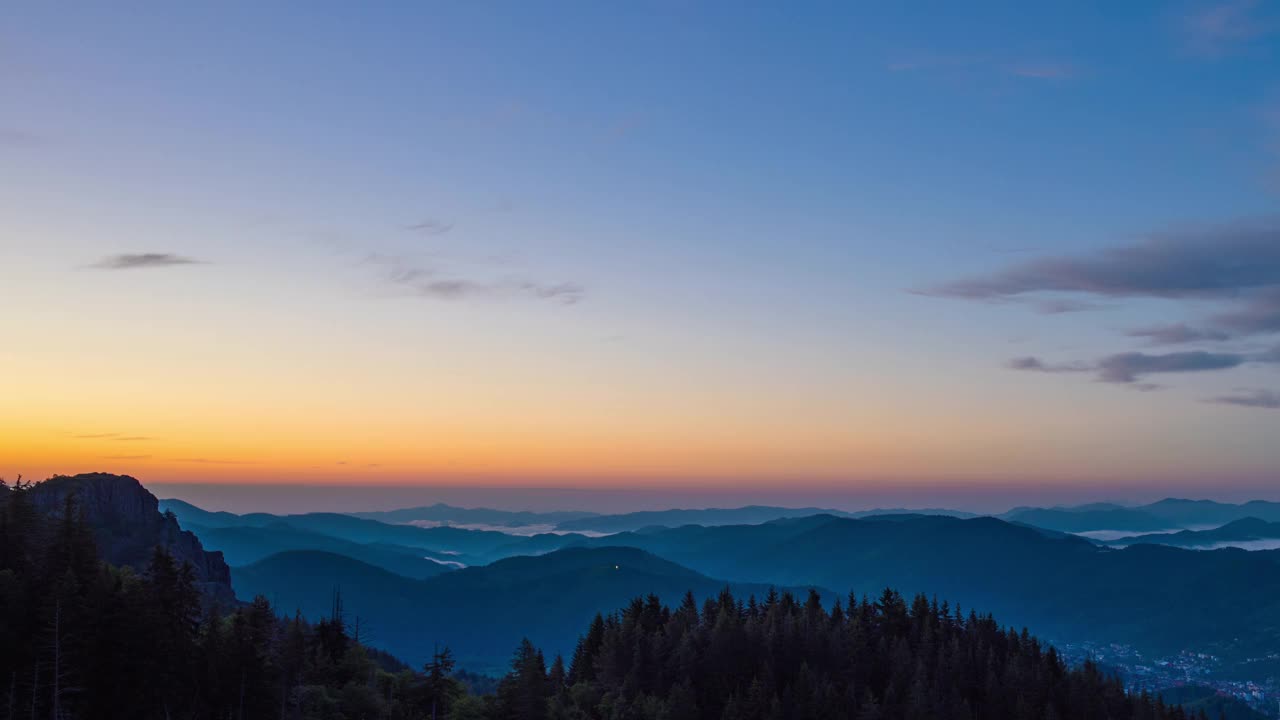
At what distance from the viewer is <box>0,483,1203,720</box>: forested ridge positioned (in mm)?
99938

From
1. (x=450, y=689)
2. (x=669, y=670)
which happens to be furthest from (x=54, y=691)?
(x=669, y=670)

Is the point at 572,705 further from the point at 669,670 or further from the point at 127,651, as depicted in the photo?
the point at 127,651

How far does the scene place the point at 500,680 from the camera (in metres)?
142

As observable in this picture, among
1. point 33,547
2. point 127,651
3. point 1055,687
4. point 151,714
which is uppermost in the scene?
point 33,547

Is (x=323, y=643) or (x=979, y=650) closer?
(x=323, y=643)

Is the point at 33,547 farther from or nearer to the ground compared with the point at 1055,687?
farther from the ground

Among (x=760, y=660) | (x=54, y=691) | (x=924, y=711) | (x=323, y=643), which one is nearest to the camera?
(x=54, y=691)

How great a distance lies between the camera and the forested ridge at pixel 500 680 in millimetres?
99938

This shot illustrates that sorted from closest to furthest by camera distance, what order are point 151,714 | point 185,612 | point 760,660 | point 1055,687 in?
1. point 151,714
2. point 185,612
3. point 760,660
4. point 1055,687

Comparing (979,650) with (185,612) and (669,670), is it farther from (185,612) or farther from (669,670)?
(185,612)

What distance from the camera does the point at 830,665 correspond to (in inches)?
6339

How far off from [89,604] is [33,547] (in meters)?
17.2

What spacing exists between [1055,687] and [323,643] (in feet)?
396

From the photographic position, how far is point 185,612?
365 ft
